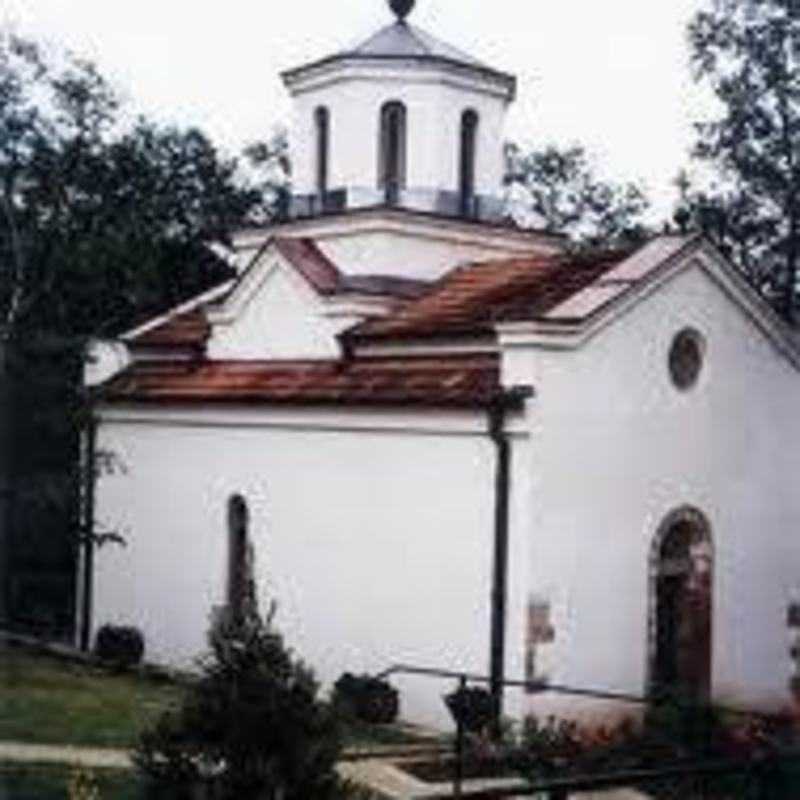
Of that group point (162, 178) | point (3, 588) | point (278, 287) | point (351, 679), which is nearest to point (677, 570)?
point (351, 679)

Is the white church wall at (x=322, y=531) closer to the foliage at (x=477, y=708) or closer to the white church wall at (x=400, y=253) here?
the foliage at (x=477, y=708)

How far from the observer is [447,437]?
78.0ft

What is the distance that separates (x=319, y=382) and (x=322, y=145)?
4670mm

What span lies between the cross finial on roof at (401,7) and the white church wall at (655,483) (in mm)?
7654

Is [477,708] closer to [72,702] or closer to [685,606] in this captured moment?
[685,606]

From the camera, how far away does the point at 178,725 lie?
454 inches

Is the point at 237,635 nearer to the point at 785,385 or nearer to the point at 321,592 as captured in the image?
the point at 321,592

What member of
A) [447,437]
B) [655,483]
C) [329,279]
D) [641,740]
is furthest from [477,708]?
Answer: [329,279]

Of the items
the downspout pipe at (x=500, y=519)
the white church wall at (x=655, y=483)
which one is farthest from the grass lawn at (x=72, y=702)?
the white church wall at (x=655, y=483)

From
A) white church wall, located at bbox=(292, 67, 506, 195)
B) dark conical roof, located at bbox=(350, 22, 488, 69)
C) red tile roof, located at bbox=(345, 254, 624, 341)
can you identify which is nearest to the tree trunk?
red tile roof, located at bbox=(345, 254, 624, 341)

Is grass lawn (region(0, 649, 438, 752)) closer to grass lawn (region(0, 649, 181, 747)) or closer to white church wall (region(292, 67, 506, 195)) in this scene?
grass lawn (region(0, 649, 181, 747))

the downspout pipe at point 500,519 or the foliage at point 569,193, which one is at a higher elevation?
the foliage at point 569,193

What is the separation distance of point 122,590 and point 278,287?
565 cm

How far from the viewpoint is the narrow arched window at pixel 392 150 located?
93.6ft
